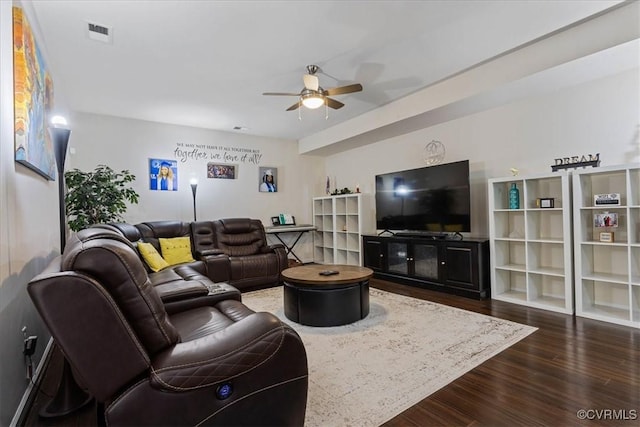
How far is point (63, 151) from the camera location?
2213 millimetres

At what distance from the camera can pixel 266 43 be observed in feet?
9.37

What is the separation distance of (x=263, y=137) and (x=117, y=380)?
559 cm

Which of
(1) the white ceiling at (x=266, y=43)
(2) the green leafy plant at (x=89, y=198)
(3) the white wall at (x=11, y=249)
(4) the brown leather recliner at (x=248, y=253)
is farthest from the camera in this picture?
(4) the brown leather recliner at (x=248, y=253)

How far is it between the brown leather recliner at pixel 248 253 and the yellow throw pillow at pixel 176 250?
522mm

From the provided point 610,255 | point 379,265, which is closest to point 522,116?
point 610,255

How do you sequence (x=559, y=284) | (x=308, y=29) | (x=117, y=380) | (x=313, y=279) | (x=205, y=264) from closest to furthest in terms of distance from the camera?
(x=117, y=380), (x=308, y=29), (x=313, y=279), (x=559, y=284), (x=205, y=264)

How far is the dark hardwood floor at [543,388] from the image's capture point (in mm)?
1613

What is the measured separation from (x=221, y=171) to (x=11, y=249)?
13.9 feet

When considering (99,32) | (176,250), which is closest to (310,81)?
(99,32)

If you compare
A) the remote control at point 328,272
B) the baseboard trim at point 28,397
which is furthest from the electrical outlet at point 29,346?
the remote control at point 328,272

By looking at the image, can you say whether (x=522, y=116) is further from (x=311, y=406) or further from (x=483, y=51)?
(x=311, y=406)

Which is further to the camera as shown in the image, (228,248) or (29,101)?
(228,248)

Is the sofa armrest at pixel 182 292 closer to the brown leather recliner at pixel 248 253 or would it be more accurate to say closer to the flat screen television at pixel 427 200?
the brown leather recliner at pixel 248 253

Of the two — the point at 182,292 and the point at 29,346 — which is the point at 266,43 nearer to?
the point at 182,292
